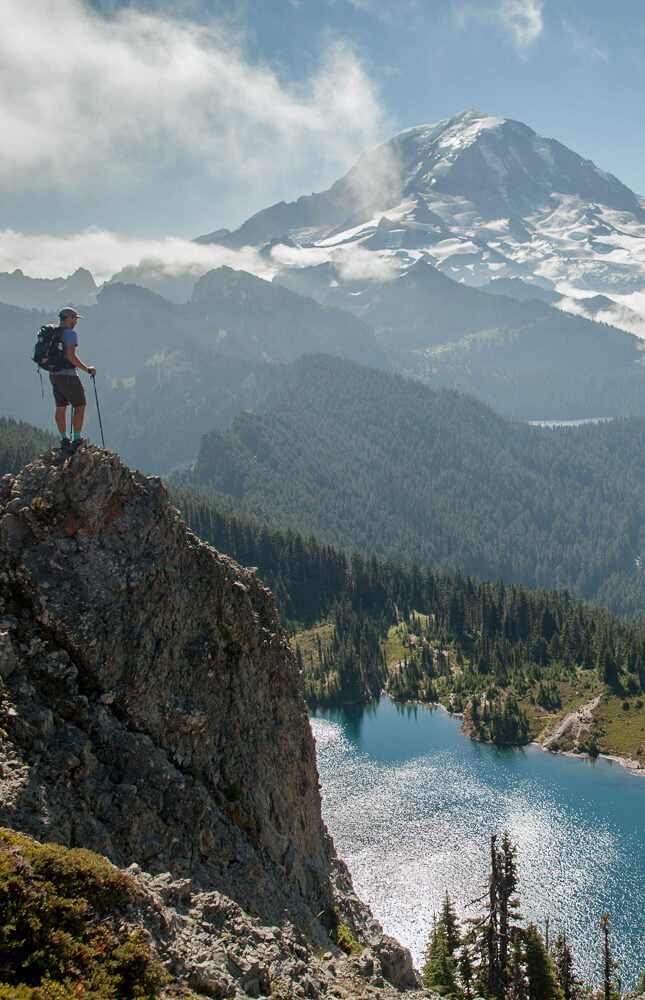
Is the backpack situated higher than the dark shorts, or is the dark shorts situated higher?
the backpack

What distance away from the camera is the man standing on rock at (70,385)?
24328 mm

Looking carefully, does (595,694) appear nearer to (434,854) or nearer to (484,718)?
(484,718)

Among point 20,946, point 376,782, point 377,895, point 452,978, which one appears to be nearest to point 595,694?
point 376,782

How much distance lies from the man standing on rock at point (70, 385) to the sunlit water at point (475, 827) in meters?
58.3

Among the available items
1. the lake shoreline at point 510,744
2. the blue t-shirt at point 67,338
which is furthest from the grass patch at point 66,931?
the lake shoreline at point 510,744

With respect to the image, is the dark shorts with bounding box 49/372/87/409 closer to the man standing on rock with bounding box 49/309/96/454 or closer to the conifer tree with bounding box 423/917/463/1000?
the man standing on rock with bounding box 49/309/96/454

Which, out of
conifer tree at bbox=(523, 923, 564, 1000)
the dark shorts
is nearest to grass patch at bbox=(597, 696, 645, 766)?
conifer tree at bbox=(523, 923, 564, 1000)

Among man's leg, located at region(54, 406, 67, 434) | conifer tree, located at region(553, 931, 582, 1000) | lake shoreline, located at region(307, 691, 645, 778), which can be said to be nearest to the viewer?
man's leg, located at region(54, 406, 67, 434)

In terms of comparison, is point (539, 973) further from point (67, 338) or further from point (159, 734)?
point (67, 338)

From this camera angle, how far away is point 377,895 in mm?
93188

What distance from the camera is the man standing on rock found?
24.3 m

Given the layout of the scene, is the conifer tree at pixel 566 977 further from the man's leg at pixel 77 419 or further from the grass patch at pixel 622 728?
the grass patch at pixel 622 728

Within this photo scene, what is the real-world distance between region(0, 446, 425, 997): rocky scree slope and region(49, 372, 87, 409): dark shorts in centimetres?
207

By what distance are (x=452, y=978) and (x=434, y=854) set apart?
51780mm
